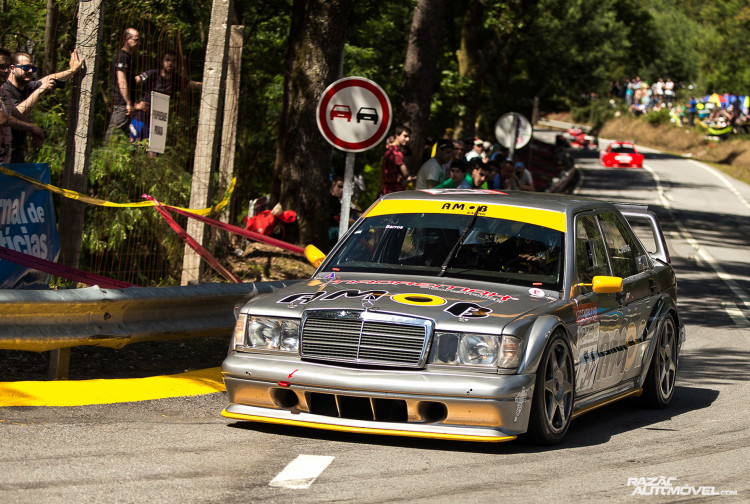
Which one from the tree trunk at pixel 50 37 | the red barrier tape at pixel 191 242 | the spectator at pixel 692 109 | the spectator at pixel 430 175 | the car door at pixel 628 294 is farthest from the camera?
the spectator at pixel 692 109

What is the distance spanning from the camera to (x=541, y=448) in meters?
6.75

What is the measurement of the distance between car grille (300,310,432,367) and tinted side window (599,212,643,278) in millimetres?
2347

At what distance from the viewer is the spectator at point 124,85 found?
1040 cm

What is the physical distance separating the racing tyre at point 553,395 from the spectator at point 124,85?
17.5 feet

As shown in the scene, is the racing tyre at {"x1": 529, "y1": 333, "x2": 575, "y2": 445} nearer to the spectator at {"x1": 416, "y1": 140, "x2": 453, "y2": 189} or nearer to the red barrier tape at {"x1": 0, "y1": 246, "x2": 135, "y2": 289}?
the red barrier tape at {"x1": 0, "y1": 246, "x2": 135, "y2": 289}

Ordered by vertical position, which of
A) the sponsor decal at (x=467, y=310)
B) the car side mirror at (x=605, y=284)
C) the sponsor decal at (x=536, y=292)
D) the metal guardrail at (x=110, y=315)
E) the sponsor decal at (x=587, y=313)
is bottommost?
the metal guardrail at (x=110, y=315)

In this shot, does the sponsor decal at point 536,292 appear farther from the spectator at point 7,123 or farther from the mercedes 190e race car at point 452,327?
the spectator at point 7,123

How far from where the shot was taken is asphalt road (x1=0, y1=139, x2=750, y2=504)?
209 inches

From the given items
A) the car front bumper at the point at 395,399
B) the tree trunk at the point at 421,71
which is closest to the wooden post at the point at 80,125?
the car front bumper at the point at 395,399

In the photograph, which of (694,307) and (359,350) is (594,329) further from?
(694,307)

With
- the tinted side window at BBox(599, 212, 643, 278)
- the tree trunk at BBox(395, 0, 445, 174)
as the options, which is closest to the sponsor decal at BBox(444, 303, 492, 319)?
the tinted side window at BBox(599, 212, 643, 278)

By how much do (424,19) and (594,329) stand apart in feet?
47.8

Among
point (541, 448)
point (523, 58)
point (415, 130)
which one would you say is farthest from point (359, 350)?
point (523, 58)

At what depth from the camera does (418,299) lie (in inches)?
264
